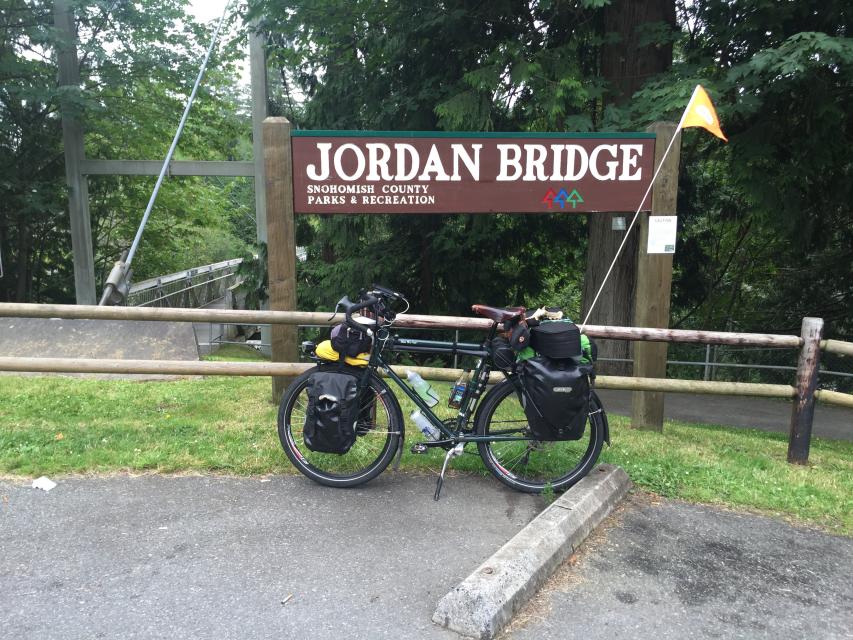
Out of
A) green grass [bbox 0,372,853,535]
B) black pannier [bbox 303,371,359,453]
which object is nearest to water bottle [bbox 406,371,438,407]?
black pannier [bbox 303,371,359,453]

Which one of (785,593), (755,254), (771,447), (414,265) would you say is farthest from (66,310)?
(755,254)

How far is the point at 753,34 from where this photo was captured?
8.64 m

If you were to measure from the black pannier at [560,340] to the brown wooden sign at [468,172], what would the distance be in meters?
2.08

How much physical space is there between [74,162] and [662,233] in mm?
13323

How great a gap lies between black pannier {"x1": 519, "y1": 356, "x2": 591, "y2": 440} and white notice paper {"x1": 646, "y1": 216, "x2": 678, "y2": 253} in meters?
2.37

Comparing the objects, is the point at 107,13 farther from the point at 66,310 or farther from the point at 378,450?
the point at 378,450

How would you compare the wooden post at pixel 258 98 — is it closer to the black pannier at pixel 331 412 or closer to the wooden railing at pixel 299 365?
the wooden railing at pixel 299 365

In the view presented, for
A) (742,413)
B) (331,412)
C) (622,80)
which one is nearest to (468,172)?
(331,412)

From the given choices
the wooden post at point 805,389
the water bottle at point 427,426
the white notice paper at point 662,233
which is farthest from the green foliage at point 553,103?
the water bottle at point 427,426

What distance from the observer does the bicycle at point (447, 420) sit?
404 centimetres

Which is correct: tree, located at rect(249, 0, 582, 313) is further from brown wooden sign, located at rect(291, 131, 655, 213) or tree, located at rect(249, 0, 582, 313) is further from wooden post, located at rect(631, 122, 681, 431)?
wooden post, located at rect(631, 122, 681, 431)

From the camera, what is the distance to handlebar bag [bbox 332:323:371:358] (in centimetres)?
400

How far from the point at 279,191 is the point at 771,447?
15.5ft

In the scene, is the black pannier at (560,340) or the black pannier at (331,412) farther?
the black pannier at (331,412)
